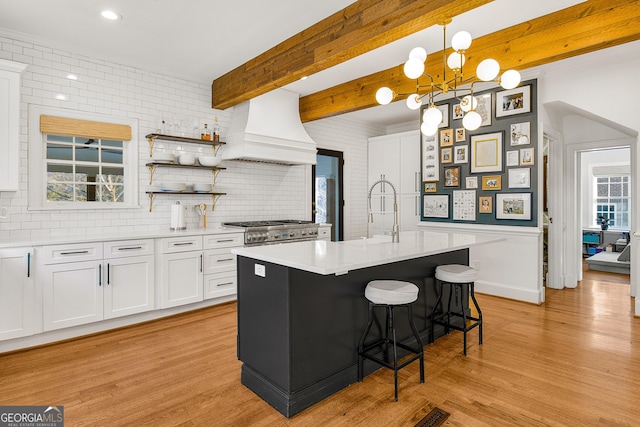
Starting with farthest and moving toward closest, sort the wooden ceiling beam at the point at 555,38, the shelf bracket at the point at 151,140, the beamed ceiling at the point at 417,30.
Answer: the shelf bracket at the point at 151,140, the wooden ceiling beam at the point at 555,38, the beamed ceiling at the point at 417,30

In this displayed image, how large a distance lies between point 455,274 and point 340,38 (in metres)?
2.19

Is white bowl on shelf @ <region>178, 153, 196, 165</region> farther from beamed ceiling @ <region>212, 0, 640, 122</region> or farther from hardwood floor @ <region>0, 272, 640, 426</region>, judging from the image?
hardwood floor @ <region>0, 272, 640, 426</region>

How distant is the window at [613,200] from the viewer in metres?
8.91

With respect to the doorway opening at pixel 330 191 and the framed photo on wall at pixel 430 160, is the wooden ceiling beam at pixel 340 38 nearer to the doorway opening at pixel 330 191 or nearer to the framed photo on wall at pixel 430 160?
the doorway opening at pixel 330 191

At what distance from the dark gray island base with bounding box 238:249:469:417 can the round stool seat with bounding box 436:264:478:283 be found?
0.67 m

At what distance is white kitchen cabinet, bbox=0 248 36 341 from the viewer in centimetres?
302

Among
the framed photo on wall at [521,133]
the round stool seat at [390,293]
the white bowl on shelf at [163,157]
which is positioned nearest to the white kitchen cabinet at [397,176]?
the framed photo on wall at [521,133]

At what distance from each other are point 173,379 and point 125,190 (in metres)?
2.48

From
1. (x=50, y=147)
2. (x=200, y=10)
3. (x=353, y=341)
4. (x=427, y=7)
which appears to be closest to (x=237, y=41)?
(x=200, y=10)

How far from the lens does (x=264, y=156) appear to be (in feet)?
15.4

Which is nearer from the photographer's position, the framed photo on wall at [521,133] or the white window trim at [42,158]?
the white window trim at [42,158]

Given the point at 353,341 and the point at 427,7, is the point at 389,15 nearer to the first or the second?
the point at 427,7

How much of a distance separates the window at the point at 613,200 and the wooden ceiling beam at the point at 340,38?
935 cm

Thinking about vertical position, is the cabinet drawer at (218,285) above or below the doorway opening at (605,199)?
below
